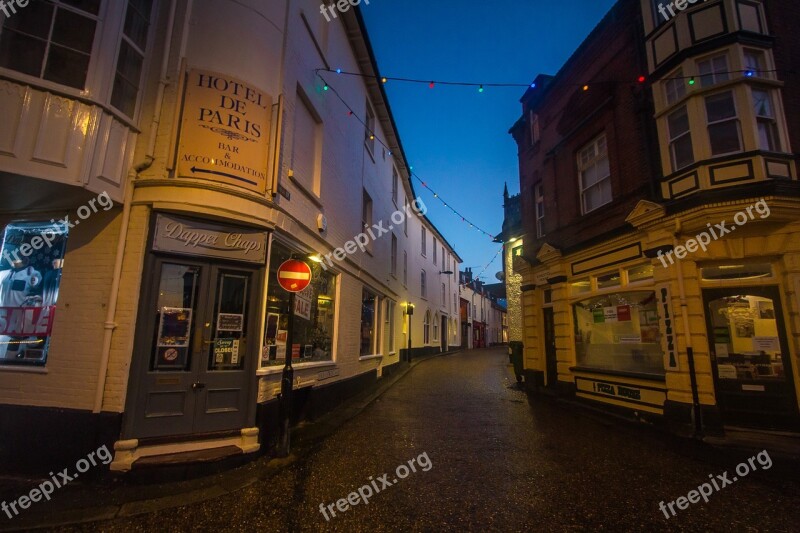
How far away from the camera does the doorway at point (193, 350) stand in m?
5.02

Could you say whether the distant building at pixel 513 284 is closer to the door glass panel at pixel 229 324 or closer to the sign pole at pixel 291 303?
the sign pole at pixel 291 303

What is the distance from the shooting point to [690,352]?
278 inches

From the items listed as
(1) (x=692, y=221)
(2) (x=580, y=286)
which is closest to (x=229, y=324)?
(1) (x=692, y=221)

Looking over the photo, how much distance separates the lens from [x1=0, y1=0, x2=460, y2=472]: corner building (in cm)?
486

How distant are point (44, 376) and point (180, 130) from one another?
3830 mm

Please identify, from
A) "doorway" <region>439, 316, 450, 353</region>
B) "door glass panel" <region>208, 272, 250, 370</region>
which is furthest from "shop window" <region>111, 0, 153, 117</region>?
"doorway" <region>439, 316, 450, 353</region>

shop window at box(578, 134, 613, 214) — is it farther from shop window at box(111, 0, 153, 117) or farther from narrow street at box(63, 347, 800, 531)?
shop window at box(111, 0, 153, 117)

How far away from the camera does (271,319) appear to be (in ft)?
20.8

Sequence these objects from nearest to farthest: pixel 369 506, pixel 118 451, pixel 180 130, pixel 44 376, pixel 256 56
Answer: pixel 369 506 → pixel 118 451 → pixel 44 376 → pixel 180 130 → pixel 256 56

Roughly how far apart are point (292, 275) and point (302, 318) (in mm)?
1932

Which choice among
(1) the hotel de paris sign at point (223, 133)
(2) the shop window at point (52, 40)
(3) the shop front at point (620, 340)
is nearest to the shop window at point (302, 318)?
(1) the hotel de paris sign at point (223, 133)

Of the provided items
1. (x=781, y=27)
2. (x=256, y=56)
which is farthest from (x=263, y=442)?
(x=781, y=27)

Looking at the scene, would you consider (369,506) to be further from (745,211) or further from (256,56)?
(745,211)

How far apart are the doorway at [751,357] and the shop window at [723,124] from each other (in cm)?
274
